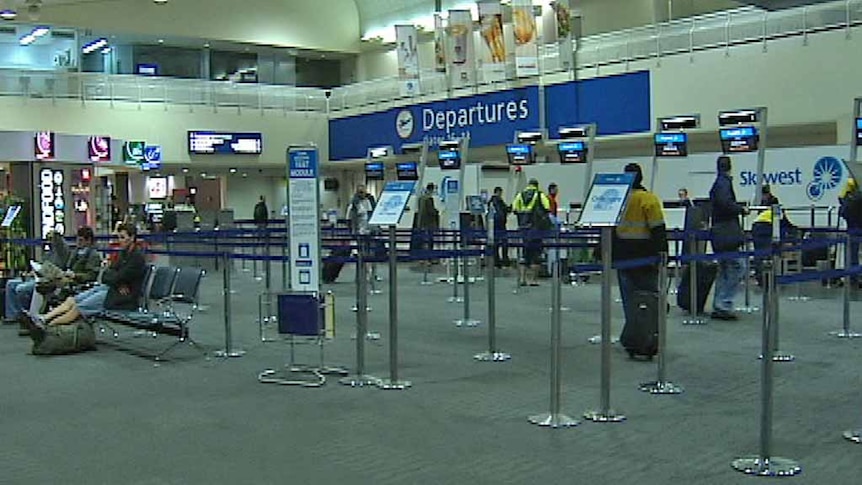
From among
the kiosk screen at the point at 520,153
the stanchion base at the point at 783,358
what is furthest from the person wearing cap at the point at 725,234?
the kiosk screen at the point at 520,153

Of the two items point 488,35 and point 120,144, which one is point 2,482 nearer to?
point 120,144

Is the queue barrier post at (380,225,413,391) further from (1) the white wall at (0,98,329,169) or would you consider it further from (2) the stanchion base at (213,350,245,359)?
(1) the white wall at (0,98,329,169)

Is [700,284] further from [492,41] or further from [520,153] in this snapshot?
[492,41]

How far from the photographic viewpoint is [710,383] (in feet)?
24.1

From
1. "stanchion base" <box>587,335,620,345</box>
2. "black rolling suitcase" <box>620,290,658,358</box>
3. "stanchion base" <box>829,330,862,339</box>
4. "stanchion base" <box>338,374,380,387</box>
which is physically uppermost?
"black rolling suitcase" <box>620,290,658,358</box>

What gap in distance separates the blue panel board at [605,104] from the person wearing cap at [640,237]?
564 inches

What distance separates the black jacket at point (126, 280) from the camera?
31.0ft

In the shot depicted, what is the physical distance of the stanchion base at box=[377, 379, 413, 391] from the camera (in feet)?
24.1

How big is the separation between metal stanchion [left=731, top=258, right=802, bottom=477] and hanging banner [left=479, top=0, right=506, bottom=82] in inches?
810

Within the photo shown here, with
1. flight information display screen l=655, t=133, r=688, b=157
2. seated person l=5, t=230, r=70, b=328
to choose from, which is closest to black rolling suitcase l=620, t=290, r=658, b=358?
seated person l=5, t=230, r=70, b=328

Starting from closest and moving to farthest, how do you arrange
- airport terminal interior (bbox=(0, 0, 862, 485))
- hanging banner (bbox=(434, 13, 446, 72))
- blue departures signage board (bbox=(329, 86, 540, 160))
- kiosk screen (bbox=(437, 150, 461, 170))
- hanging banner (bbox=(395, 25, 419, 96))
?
1. airport terminal interior (bbox=(0, 0, 862, 485))
2. kiosk screen (bbox=(437, 150, 461, 170))
3. blue departures signage board (bbox=(329, 86, 540, 160))
4. hanging banner (bbox=(434, 13, 446, 72))
5. hanging banner (bbox=(395, 25, 419, 96))

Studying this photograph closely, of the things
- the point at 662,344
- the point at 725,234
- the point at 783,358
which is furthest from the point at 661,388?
the point at 725,234

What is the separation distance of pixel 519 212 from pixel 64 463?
39.6ft

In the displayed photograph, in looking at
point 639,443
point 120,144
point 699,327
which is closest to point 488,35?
point 120,144
